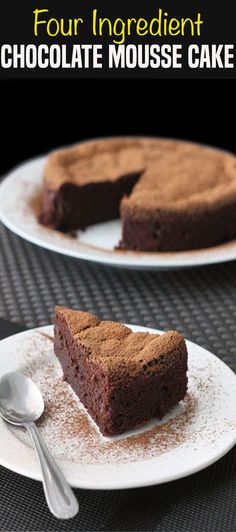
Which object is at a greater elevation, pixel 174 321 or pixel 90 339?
pixel 90 339

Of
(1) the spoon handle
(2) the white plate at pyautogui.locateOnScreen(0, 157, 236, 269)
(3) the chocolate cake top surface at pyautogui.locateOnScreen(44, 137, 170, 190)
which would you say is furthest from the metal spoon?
(3) the chocolate cake top surface at pyautogui.locateOnScreen(44, 137, 170, 190)

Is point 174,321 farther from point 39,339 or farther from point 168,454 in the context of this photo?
point 168,454

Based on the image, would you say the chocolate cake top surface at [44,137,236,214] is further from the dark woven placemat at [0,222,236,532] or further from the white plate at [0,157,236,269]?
the dark woven placemat at [0,222,236,532]

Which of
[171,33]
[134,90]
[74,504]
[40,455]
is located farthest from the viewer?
[134,90]

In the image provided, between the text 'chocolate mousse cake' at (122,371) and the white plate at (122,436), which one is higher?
the text 'chocolate mousse cake' at (122,371)

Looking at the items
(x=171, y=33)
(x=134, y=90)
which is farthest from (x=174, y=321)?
(x=134, y=90)

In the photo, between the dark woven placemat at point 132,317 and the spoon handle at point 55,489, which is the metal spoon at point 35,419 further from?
the dark woven placemat at point 132,317

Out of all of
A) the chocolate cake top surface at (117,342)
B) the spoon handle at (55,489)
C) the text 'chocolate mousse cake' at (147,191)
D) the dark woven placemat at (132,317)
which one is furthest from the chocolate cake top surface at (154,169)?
the spoon handle at (55,489)
